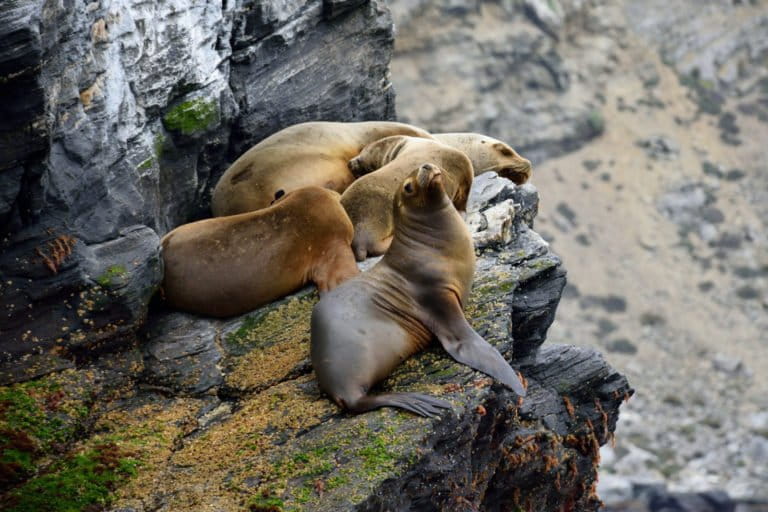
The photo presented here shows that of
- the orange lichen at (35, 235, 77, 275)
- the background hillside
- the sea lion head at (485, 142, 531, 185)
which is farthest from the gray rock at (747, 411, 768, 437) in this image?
the orange lichen at (35, 235, 77, 275)

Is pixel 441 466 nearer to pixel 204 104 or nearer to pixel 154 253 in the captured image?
pixel 154 253

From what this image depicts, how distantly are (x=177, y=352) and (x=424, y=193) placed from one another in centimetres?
225

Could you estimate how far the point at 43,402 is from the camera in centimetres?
698

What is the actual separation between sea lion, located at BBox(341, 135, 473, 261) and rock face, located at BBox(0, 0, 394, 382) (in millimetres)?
1588

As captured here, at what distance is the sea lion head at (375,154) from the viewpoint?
33.1 ft

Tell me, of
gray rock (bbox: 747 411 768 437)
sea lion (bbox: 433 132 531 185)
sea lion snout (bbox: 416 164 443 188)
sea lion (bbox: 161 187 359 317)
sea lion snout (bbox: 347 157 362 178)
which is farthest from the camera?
gray rock (bbox: 747 411 768 437)

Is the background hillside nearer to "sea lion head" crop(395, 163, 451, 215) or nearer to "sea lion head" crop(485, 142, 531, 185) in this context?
"sea lion head" crop(485, 142, 531, 185)

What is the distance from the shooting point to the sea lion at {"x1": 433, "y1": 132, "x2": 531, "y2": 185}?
1118cm

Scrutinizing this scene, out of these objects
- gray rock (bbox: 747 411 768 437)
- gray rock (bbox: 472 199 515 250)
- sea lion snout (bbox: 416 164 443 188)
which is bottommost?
gray rock (bbox: 747 411 768 437)

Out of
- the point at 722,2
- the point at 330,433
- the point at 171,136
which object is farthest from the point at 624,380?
the point at 722,2

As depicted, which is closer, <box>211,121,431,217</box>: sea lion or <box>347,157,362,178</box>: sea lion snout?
<box>211,121,431,217</box>: sea lion

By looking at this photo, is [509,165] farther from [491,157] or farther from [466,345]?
[466,345]

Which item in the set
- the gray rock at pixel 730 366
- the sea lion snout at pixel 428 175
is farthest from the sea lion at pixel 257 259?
the gray rock at pixel 730 366

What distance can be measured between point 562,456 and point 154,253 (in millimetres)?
4036
